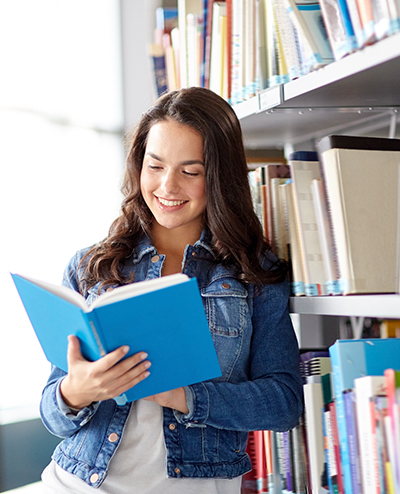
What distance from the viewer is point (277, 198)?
1.26 m

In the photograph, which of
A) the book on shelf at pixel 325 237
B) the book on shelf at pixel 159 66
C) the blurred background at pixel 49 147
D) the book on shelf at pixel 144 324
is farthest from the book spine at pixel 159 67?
the book on shelf at pixel 144 324

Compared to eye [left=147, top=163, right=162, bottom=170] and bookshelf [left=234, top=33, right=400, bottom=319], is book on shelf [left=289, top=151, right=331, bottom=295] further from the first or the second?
eye [left=147, top=163, right=162, bottom=170]

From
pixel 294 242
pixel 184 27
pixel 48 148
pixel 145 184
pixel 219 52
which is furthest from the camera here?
pixel 48 148

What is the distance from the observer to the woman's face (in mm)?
1254

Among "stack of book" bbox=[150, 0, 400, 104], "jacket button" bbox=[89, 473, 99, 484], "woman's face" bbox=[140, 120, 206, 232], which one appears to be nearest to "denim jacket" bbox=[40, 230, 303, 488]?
"jacket button" bbox=[89, 473, 99, 484]

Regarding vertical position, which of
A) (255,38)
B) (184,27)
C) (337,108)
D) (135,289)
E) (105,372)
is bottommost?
(105,372)

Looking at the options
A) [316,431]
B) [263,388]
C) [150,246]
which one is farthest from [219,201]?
[316,431]

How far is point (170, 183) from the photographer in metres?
1.23

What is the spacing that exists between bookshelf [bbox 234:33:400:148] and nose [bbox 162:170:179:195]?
247 millimetres

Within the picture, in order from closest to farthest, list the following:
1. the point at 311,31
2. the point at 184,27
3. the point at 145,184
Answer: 1. the point at 311,31
2. the point at 145,184
3. the point at 184,27

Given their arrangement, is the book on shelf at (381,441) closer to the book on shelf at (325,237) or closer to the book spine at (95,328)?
the book on shelf at (325,237)

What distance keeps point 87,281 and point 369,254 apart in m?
0.65

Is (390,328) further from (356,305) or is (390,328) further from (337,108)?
(337,108)

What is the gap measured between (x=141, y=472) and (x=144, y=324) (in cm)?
40
